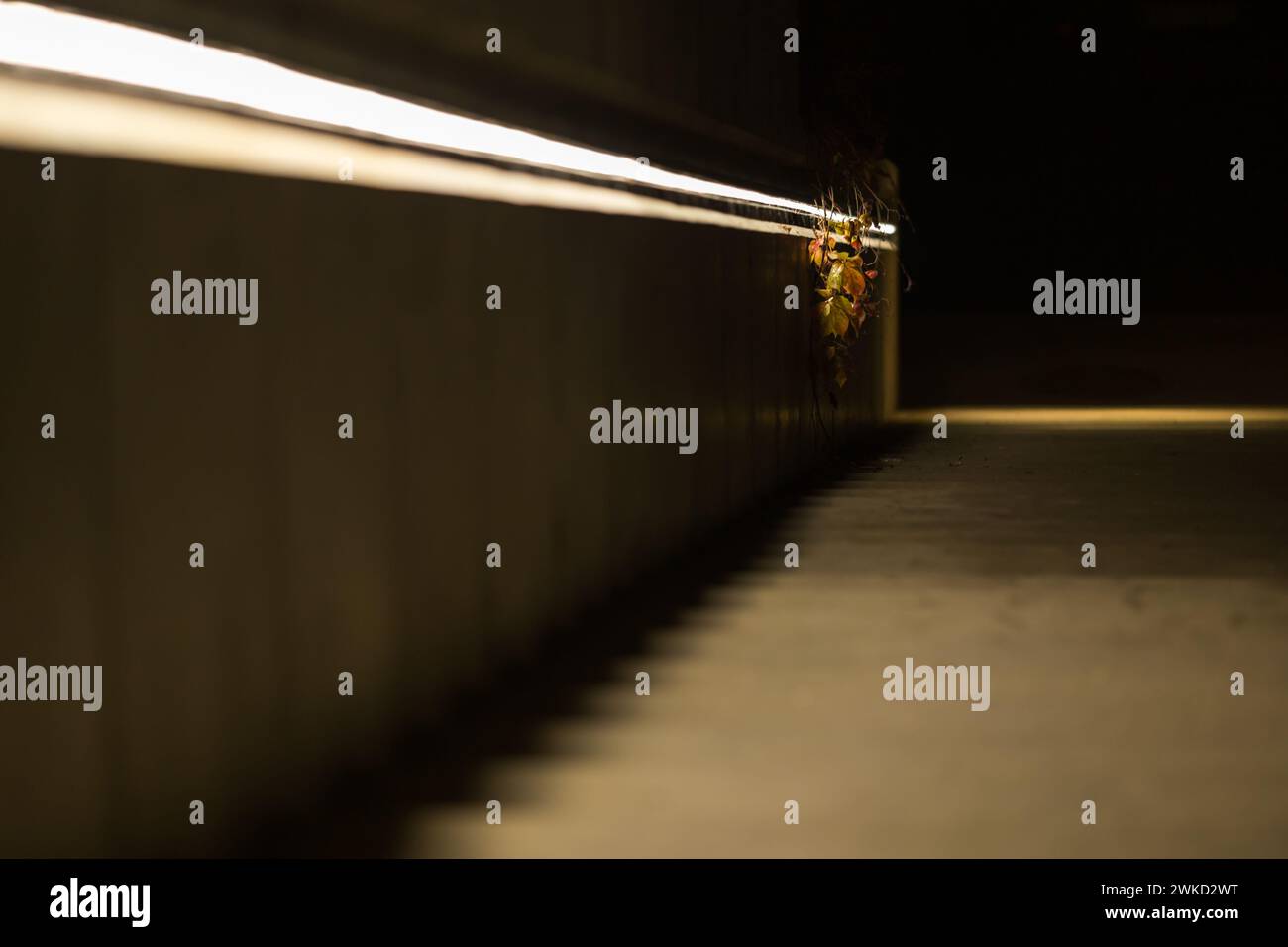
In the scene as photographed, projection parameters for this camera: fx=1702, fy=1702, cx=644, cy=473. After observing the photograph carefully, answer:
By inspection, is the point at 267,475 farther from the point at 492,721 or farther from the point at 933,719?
the point at 933,719

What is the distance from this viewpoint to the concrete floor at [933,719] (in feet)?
11.0

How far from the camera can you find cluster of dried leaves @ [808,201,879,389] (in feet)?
33.9

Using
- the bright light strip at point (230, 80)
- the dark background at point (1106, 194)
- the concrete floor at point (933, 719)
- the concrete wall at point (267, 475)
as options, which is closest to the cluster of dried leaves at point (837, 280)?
the concrete floor at point (933, 719)

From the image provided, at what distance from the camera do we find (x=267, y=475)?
3289 millimetres

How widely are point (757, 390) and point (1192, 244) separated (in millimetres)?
17780

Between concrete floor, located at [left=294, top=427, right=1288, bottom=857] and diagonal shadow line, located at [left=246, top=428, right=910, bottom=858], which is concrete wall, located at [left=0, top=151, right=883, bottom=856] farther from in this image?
concrete floor, located at [left=294, top=427, right=1288, bottom=857]

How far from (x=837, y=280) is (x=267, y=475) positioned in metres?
7.42

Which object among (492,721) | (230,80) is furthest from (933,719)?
(230,80)

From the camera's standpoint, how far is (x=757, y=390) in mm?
8453

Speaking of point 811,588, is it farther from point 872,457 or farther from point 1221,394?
point 1221,394

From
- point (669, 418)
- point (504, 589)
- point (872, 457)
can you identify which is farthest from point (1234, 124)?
point (504, 589)

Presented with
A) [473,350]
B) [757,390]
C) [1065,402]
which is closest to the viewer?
[473,350]

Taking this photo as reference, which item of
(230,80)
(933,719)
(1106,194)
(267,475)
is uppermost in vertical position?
(1106,194)

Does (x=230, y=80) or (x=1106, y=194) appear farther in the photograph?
(x=1106, y=194)
